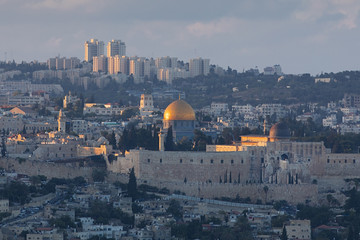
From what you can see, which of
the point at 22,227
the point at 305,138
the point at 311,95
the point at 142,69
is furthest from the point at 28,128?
the point at 142,69

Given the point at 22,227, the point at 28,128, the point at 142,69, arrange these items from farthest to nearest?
1. the point at 142,69
2. the point at 28,128
3. the point at 22,227

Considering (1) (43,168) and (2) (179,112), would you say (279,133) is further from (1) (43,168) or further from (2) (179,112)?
(1) (43,168)

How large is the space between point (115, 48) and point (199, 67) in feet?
37.2

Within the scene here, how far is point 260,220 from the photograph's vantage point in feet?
222

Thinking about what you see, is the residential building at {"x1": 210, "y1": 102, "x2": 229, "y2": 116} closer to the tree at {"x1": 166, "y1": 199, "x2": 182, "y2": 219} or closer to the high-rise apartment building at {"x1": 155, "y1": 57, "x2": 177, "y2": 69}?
the high-rise apartment building at {"x1": 155, "y1": 57, "x2": 177, "y2": 69}

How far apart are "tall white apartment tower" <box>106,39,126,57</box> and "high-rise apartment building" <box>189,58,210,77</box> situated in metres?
9.90

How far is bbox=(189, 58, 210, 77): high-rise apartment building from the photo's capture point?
161875 mm

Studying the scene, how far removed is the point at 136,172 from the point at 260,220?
10.0 metres

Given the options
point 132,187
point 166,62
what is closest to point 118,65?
point 166,62

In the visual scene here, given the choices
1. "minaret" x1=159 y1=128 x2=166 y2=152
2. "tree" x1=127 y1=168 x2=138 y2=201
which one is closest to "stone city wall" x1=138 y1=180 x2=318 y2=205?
"tree" x1=127 y1=168 x2=138 y2=201

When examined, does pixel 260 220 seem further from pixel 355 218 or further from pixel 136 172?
pixel 136 172

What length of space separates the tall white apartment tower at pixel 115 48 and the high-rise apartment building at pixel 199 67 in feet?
32.5

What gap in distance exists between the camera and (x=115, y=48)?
554 feet

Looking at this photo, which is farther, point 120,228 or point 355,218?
point 355,218
